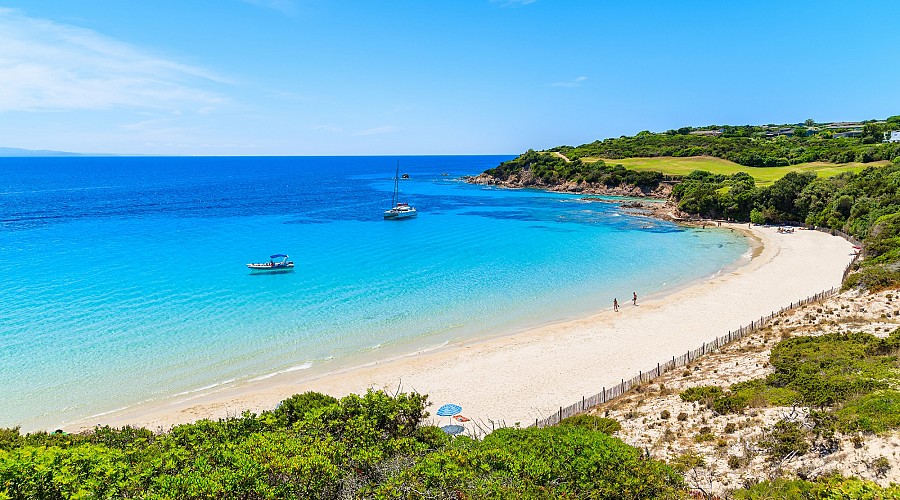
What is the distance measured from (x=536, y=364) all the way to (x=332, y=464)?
1834 cm

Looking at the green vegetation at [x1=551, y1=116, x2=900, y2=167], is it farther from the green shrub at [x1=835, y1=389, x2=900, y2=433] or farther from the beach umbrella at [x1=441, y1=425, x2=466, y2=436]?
the beach umbrella at [x1=441, y1=425, x2=466, y2=436]

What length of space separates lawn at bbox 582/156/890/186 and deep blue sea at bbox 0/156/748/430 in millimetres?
30920

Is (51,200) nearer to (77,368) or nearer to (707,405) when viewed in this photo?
(77,368)

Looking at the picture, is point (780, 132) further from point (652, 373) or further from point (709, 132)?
point (652, 373)

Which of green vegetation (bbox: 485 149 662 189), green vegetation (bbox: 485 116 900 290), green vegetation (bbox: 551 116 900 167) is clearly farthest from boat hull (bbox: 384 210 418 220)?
green vegetation (bbox: 551 116 900 167)

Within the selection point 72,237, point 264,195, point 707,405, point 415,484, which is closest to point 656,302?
point 707,405

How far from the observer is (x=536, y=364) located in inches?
1101

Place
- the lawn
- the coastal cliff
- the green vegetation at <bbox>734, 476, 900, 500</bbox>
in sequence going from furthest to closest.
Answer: the coastal cliff
the lawn
the green vegetation at <bbox>734, 476, 900, 500</bbox>

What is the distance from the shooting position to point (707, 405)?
1864cm

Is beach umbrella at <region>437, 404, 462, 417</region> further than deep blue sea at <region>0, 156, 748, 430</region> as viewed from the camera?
No

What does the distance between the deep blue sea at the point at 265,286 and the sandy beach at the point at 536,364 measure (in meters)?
1.79

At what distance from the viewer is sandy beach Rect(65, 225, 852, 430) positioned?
23.5 m

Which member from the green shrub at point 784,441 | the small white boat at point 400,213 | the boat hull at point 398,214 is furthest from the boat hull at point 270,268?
the green shrub at point 784,441

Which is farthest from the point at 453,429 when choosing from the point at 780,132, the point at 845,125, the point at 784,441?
the point at 845,125
